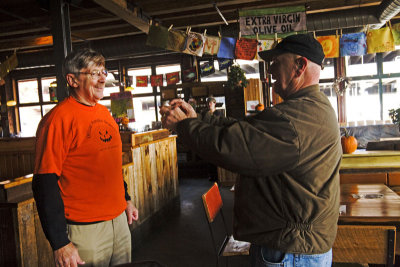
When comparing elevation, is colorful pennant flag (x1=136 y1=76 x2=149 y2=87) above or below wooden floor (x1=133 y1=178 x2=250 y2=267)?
above

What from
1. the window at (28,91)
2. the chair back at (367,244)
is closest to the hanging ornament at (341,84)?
the chair back at (367,244)

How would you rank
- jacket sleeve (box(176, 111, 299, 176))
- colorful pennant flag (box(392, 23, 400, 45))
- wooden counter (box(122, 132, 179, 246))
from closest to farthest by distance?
jacket sleeve (box(176, 111, 299, 176))
wooden counter (box(122, 132, 179, 246))
colorful pennant flag (box(392, 23, 400, 45))

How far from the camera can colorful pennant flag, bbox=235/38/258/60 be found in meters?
5.97

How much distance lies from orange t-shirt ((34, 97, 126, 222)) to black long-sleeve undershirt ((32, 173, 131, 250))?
44 millimetres

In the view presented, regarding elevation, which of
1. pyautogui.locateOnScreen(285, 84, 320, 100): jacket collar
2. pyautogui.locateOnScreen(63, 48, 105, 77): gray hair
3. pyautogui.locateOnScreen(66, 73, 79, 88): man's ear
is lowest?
pyautogui.locateOnScreen(285, 84, 320, 100): jacket collar

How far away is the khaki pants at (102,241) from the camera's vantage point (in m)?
1.55

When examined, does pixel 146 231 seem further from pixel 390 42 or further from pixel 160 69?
pixel 160 69

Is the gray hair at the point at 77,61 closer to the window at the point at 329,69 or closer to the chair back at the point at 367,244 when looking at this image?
the chair back at the point at 367,244

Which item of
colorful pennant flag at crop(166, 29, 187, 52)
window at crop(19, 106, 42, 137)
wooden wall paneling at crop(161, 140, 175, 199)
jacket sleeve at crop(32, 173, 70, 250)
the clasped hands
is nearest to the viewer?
the clasped hands

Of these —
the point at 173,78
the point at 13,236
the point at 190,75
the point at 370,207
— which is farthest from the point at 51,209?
the point at 173,78

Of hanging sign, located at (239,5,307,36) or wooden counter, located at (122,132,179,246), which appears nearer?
wooden counter, located at (122,132,179,246)

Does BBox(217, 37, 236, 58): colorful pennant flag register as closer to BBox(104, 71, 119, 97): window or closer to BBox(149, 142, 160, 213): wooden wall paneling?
BBox(149, 142, 160, 213): wooden wall paneling

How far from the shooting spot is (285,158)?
1056 mm

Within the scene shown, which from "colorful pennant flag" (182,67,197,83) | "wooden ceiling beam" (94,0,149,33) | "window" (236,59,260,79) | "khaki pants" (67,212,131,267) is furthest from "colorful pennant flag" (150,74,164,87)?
"khaki pants" (67,212,131,267)
